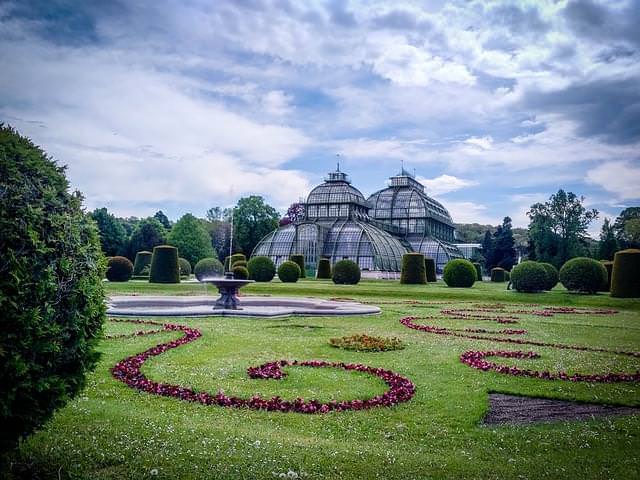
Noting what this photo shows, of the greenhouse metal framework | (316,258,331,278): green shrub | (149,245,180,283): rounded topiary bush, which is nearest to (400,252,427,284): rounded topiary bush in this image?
(316,258,331,278): green shrub

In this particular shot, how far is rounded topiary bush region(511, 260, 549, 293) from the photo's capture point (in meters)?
30.0

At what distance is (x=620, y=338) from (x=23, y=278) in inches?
547

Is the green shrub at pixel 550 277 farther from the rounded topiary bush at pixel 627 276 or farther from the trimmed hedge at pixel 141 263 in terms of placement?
the trimmed hedge at pixel 141 263

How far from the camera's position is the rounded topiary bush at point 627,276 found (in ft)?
87.9

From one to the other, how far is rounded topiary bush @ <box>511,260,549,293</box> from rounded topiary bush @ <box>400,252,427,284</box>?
8.81 meters

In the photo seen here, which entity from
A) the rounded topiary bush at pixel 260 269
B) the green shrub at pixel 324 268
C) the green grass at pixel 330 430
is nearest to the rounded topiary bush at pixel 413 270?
the green shrub at pixel 324 268

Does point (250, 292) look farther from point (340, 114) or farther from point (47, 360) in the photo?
point (47, 360)

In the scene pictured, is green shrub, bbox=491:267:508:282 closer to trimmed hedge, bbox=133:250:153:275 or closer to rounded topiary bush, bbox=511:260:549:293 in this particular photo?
rounded topiary bush, bbox=511:260:549:293

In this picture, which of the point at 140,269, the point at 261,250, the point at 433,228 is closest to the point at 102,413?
the point at 140,269

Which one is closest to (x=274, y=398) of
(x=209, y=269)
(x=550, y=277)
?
(x=550, y=277)

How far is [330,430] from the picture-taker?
570 centimetres

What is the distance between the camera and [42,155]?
14.6ft

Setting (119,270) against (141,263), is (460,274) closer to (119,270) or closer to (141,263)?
(119,270)

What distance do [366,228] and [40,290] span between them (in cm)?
5232
